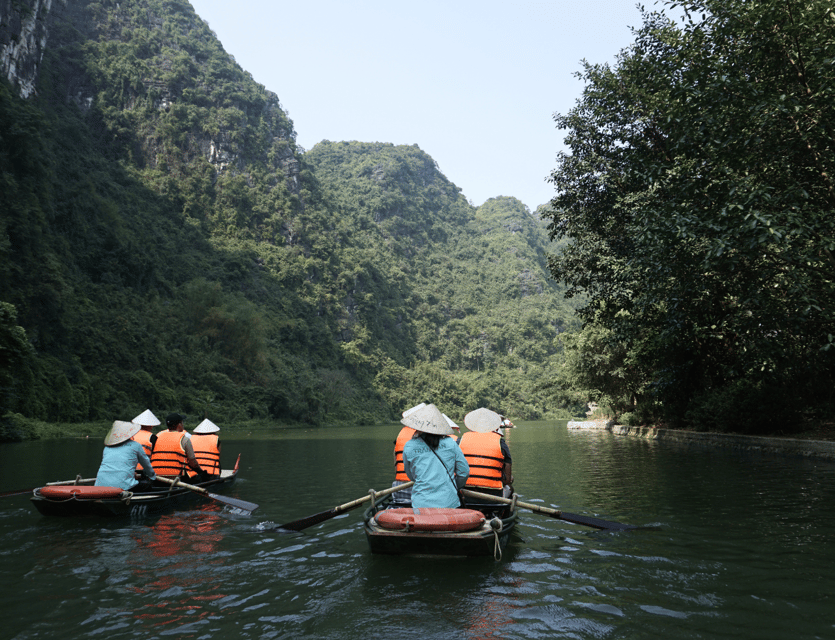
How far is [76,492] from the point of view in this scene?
861 cm

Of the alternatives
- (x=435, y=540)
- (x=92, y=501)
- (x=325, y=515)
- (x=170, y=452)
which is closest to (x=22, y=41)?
(x=170, y=452)

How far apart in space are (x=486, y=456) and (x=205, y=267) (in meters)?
72.3

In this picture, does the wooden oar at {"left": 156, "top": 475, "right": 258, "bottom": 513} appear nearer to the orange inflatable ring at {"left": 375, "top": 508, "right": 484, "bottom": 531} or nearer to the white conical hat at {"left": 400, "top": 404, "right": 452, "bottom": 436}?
the orange inflatable ring at {"left": 375, "top": 508, "right": 484, "bottom": 531}

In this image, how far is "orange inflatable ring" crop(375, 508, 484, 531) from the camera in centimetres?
612

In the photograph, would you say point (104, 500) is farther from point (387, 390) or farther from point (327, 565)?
point (387, 390)

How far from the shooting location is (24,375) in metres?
32.8

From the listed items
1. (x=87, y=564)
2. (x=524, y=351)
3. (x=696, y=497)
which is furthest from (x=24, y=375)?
(x=524, y=351)

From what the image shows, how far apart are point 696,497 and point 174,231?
258 feet

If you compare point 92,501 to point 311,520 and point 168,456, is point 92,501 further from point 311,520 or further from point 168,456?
point 311,520

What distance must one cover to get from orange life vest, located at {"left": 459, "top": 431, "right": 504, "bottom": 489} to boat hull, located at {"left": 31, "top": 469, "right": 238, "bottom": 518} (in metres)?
5.06

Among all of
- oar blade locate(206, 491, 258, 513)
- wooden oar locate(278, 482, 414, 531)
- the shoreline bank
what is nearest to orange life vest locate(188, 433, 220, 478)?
oar blade locate(206, 491, 258, 513)

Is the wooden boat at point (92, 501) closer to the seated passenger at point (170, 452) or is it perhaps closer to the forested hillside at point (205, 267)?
the seated passenger at point (170, 452)

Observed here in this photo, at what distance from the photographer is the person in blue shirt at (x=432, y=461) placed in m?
6.89

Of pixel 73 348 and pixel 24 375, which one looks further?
pixel 73 348
